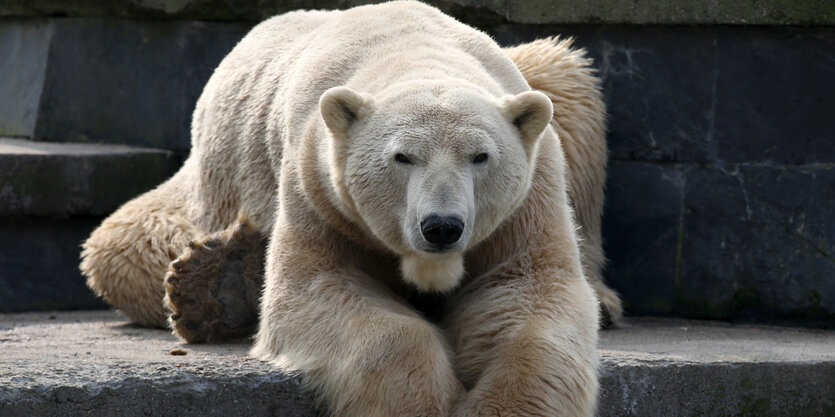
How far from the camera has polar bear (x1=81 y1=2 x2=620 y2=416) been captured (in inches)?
128

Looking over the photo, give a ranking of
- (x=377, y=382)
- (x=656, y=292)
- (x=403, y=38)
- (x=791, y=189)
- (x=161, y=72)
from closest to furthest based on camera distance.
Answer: (x=377, y=382) < (x=403, y=38) < (x=791, y=189) < (x=656, y=292) < (x=161, y=72)

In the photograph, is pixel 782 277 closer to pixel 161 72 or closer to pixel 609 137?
pixel 609 137

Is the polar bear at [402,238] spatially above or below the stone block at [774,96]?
below

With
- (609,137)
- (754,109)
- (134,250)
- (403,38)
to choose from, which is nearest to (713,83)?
(754,109)

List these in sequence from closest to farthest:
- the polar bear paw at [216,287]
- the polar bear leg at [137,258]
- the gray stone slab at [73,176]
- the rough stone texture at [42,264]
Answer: the polar bear paw at [216,287], the polar bear leg at [137,258], the gray stone slab at [73,176], the rough stone texture at [42,264]

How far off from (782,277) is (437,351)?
2310 millimetres

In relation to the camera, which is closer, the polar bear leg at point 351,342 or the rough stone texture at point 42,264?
the polar bear leg at point 351,342

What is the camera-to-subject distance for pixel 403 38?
3.99 m

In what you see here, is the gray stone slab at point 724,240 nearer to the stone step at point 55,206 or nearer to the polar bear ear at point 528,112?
the polar bear ear at point 528,112

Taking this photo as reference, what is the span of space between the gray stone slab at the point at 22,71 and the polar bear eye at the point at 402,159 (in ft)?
12.5

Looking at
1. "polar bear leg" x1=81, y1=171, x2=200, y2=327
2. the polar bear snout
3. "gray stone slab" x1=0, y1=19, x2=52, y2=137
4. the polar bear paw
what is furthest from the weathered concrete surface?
"gray stone slab" x1=0, y1=19, x2=52, y2=137

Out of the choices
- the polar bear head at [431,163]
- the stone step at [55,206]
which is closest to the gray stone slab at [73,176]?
the stone step at [55,206]

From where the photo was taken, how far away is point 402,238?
3.42 metres

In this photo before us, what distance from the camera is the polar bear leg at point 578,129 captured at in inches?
197
